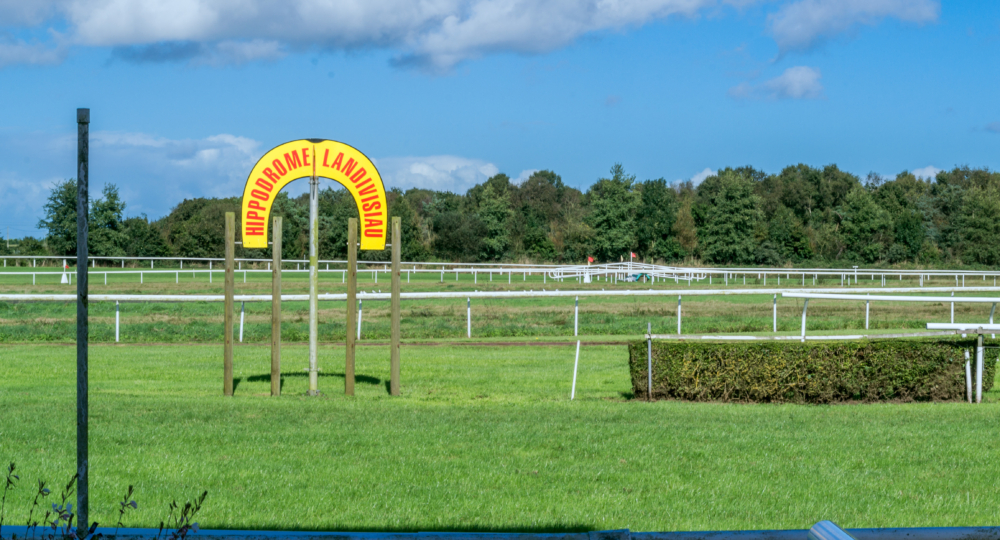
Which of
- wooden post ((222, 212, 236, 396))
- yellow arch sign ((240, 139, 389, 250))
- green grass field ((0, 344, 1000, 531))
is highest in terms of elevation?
yellow arch sign ((240, 139, 389, 250))

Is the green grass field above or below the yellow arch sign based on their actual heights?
below

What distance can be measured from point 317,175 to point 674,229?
58124mm

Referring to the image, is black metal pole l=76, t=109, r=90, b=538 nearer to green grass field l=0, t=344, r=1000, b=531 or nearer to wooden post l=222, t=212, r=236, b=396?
green grass field l=0, t=344, r=1000, b=531

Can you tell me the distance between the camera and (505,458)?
593 cm

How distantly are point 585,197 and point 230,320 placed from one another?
2824 inches

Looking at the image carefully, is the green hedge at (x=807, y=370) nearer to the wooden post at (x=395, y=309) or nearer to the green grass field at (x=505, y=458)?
the green grass field at (x=505, y=458)

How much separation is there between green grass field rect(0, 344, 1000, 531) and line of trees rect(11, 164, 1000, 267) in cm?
3934

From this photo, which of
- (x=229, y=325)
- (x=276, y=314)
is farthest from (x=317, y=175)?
(x=229, y=325)

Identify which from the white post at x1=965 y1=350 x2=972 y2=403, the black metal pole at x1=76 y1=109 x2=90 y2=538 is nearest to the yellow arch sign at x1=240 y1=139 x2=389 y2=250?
the white post at x1=965 y1=350 x2=972 y2=403

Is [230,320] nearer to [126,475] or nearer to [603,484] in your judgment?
[126,475]

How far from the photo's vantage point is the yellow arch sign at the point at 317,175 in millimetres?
9961

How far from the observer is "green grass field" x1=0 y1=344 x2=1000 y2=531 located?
14.9 ft

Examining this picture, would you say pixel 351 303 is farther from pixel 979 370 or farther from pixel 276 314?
pixel 979 370

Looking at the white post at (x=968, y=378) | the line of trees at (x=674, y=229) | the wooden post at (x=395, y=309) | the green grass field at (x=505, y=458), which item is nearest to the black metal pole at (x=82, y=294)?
the green grass field at (x=505, y=458)
